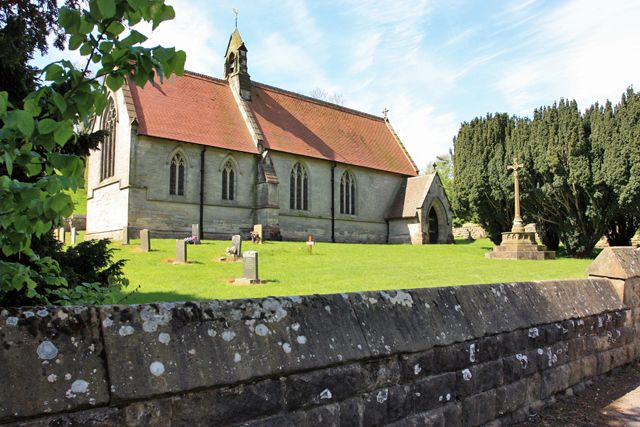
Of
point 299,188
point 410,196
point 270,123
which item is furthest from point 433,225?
point 270,123

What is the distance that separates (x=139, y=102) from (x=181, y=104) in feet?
8.35

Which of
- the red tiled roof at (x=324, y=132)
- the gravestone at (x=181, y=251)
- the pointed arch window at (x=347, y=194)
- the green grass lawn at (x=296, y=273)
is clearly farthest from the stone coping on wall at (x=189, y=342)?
the pointed arch window at (x=347, y=194)

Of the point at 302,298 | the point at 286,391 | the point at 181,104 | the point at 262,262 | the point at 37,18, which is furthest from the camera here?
the point at 181,104

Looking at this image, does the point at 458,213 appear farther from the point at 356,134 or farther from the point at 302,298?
the point at 302,298

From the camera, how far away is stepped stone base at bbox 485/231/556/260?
66.1 ft

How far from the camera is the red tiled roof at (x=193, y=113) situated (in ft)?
81.5

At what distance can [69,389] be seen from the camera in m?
1.84

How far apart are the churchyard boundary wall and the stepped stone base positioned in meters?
16.8

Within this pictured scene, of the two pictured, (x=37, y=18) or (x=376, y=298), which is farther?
(x=37, y=18)

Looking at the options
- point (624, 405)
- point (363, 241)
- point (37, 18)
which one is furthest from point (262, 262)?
point (363, 241)

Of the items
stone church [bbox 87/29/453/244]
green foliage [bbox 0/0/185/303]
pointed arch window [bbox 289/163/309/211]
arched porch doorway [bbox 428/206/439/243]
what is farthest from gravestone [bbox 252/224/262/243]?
green foliage [bbox 0/0/185/303]

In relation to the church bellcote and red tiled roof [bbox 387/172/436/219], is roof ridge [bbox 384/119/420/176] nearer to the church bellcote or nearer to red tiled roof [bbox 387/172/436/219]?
red tiled roof [bbox 387/172/436/219]

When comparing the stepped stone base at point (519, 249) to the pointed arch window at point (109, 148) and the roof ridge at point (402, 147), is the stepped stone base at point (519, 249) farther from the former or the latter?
the pointed arch window at point (109, 148)

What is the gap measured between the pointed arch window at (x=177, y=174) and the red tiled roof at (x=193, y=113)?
3.74 feet
